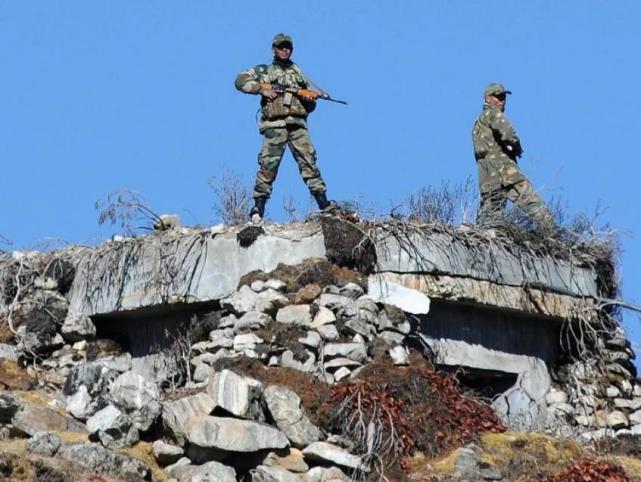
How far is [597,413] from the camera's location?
60.3 feet

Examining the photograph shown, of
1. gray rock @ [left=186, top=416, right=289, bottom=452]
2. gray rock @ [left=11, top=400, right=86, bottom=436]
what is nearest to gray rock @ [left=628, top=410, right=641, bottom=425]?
gray rock @ [left=186, top=416, right=289, bottom=452]

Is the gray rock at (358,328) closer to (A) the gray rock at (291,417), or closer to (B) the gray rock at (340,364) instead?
(B) the gray rock at (340,364)

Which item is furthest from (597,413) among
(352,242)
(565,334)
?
(352,242)

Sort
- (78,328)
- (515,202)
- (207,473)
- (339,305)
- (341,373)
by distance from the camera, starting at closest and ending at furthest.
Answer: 1. (207,473)
2. (341,373)
3. (339,305)
4. (78,328)
5. (515,202)

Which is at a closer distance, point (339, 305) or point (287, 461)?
point (287, 461)

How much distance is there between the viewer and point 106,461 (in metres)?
14.4

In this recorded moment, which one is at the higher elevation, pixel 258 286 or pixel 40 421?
pixel 258 286

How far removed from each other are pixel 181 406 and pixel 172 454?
39cm

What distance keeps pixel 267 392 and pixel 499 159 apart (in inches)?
183

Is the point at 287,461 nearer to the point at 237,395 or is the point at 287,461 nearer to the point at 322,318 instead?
the point at 237,395

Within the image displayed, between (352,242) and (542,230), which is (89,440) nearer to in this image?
(352,242)

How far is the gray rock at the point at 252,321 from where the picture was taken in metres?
16.9

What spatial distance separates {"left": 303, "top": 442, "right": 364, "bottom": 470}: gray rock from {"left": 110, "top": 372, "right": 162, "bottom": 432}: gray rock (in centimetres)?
117

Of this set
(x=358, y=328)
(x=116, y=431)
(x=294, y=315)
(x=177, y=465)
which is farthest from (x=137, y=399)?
(x=358, y=328)
